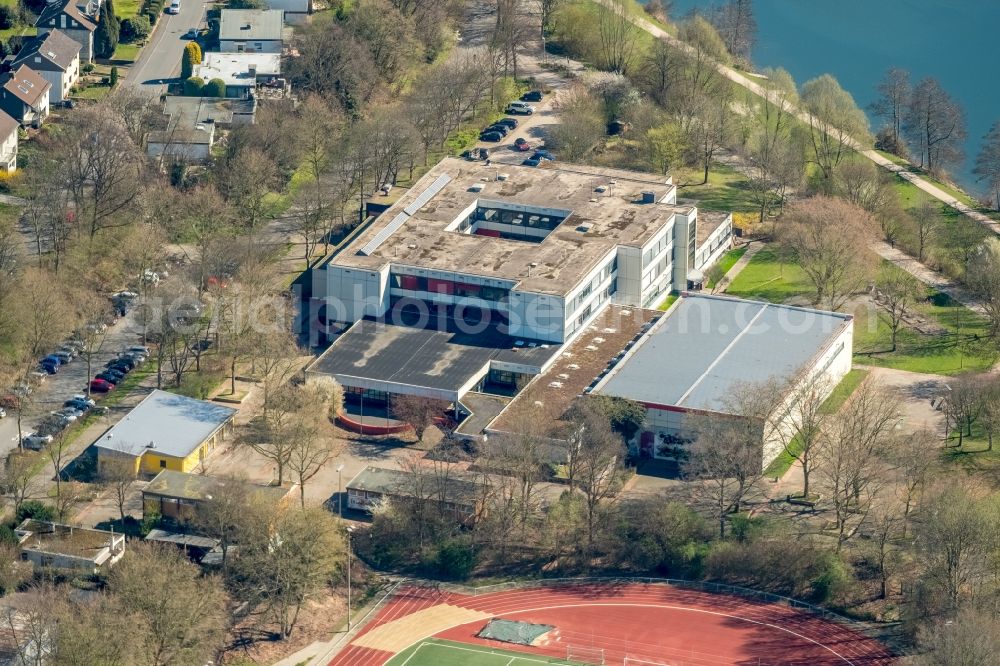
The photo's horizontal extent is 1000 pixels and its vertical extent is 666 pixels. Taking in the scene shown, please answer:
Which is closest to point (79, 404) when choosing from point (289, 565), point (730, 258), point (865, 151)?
point (289, 565)

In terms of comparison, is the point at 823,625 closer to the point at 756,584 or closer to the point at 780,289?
the point at 756,584

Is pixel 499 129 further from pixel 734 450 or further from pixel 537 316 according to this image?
pixel 734 450

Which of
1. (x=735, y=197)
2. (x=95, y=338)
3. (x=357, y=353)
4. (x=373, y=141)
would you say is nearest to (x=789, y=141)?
(x=735, y=197)

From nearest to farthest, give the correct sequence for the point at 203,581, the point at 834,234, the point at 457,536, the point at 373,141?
the point at 203,581, the point at 457,536, the point at 834,234, the point at 373,141

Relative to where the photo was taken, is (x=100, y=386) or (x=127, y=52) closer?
(x=100, y=386)

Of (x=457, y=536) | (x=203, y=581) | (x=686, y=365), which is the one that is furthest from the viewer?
(x=686, y=365)

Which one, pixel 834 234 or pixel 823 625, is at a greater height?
pixel 834 234
